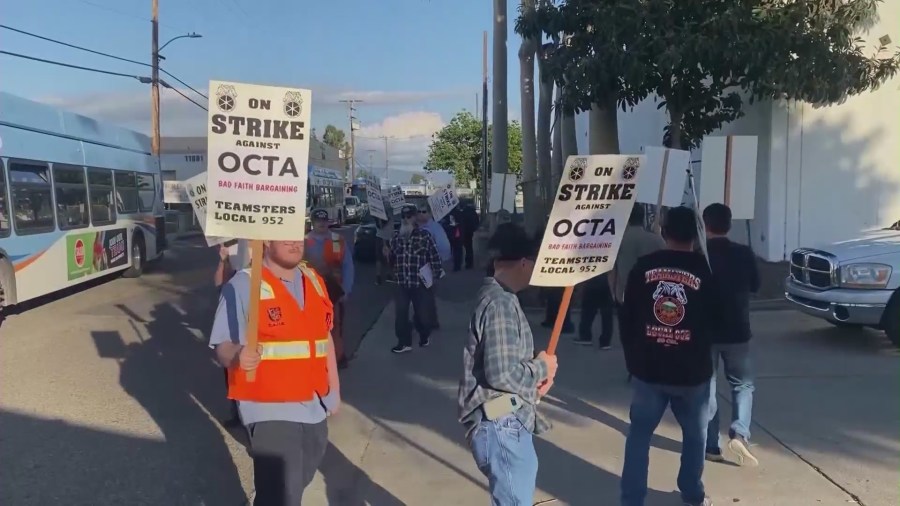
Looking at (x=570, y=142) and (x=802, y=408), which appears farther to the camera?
(x=570, y=142)

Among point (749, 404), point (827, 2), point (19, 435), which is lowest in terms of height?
point (19, 435)

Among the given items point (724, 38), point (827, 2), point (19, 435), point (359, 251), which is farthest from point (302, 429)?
point (359, 251)

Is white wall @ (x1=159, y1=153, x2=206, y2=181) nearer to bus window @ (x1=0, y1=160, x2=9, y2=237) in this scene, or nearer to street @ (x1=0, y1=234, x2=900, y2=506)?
bus window @ (x1=0, y1=160, x2=9, y2=237)

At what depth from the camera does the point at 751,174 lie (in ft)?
21.1

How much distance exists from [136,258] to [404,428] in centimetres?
1445

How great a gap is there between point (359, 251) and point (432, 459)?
17212 millimetres

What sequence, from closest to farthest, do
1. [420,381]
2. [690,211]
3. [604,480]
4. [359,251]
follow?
1. [690,211]
2. [604,480]
3. [420,381]
4. [359,251]

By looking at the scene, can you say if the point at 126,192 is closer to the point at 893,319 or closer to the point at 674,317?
the point at 893,319

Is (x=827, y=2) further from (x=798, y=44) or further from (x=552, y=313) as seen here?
(x=552, y=313)

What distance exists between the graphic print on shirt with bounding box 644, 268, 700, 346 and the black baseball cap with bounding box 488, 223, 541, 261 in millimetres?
1038

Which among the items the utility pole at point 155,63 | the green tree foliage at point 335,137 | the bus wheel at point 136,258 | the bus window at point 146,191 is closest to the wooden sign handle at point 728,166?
the bus wheel at point 136,258

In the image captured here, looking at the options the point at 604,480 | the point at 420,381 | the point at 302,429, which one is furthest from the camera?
the point at 420,381

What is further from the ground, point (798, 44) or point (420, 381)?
point (798, 44)

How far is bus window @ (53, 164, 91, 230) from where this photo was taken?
14.7 m
